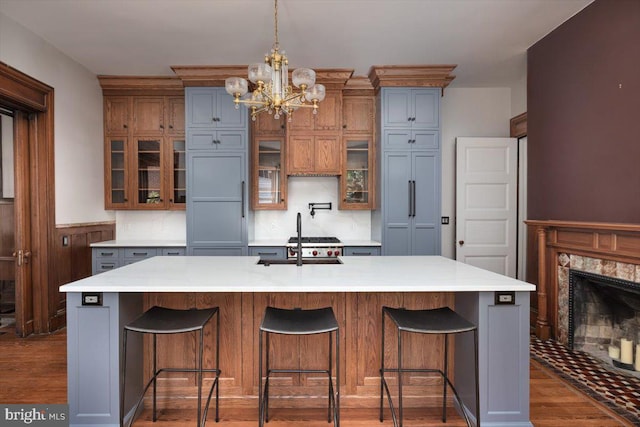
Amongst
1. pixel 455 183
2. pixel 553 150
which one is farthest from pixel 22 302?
pixel 553 150

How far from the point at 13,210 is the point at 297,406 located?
11.8ft

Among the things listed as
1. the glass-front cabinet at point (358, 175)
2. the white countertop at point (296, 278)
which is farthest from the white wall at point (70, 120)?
the glass-front cabinet at point (358, 175)

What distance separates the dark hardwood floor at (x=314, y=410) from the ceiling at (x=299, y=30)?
2923mm

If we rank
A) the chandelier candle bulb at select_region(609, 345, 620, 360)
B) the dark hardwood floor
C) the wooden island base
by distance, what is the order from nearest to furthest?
the dark hardwood floor, the wooden island base, the chandelier candle bulb at select_region(609, 345, 620, 360)

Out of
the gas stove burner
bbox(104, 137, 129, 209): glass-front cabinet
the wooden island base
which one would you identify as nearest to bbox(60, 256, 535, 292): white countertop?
the wooden island base

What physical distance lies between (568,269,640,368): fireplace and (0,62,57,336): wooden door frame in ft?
16.4

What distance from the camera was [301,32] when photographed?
10.3ft

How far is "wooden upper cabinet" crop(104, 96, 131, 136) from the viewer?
4184mm

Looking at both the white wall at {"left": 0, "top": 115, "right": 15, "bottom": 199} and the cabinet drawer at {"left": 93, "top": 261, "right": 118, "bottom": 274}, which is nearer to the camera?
the white wall at {"left": 0, "top": 115, "right": 15, "bottom": 199}

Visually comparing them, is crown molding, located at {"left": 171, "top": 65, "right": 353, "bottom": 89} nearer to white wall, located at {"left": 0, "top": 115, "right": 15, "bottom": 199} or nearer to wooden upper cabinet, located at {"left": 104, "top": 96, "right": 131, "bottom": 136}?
wooden upper cabinet, located at {"left": 104, "top": 96, "right": 131, "bottom": 136}

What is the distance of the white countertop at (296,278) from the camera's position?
1.69 meters

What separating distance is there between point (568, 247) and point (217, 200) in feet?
11.6

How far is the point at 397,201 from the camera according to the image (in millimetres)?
3920

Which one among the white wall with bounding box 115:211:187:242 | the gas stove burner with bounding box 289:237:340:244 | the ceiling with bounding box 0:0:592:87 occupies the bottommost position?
the gas stove burner with bounding box 289:237:340:244
